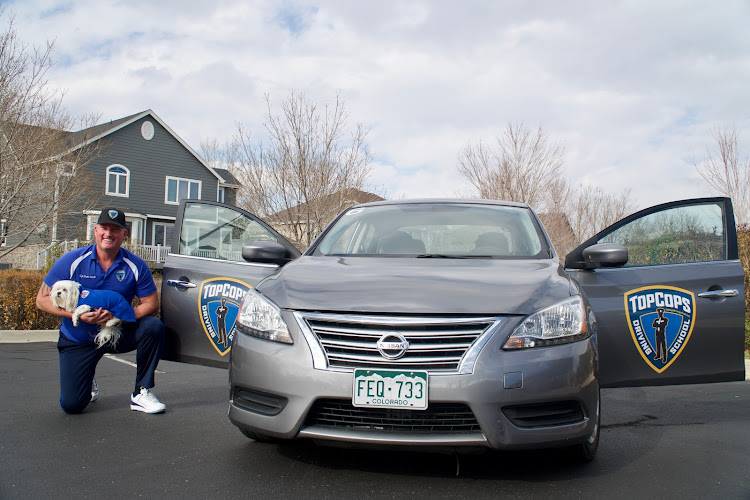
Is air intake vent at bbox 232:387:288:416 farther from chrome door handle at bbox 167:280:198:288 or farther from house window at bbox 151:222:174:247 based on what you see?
house window at bbox 151:222:174:247

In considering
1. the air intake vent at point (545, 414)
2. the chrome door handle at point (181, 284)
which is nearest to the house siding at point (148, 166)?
the chrome door handle at point (181, 284)

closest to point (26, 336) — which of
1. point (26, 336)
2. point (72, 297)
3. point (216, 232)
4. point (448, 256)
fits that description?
point (26, 336)

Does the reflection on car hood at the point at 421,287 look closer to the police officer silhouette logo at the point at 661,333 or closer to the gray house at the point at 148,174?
the police officer silhouette logo at the point at 661,333

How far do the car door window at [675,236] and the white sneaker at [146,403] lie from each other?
342 centimetres

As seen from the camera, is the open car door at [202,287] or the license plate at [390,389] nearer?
the license plate at [390,389]

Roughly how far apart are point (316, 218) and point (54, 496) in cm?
1136

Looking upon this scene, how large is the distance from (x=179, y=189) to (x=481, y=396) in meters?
32.4

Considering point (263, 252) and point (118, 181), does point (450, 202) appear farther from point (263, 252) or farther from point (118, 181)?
point (118, 181)

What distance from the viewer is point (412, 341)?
2.72 m

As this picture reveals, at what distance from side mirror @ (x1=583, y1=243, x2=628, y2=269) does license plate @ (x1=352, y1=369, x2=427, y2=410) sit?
166cm

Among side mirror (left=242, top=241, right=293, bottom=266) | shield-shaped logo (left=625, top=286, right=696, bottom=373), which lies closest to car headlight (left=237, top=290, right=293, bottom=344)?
side mirror (left=242, top=241, right=293, bottom=266)

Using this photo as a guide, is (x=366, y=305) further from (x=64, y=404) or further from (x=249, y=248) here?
(x=64, y=404)

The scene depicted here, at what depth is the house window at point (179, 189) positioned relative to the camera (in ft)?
106

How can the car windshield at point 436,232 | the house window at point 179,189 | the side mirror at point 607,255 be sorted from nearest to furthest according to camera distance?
the side mirror at point 607,255
the car windshield at point 436,232
the house window at point 179,189
